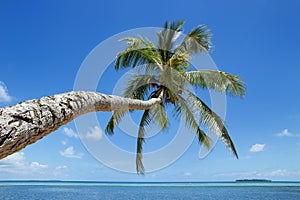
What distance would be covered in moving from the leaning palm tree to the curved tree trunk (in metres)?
4.92

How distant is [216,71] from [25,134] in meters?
6.94

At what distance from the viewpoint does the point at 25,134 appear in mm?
1994

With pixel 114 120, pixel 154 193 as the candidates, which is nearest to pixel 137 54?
A: pixel 114 120

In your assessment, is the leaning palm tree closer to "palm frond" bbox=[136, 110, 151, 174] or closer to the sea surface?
"palm frond" bbox=[136, 110, 151, 174]

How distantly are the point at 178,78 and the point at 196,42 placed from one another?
4.09 ft

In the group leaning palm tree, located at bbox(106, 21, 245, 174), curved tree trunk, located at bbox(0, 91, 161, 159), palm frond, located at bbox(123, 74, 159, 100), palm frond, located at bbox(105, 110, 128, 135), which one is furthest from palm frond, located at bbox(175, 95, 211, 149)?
curved tree trunk, located at bbox(0, 91, 161, 159)

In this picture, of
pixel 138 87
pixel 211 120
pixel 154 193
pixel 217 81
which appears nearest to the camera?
pixel 211 120

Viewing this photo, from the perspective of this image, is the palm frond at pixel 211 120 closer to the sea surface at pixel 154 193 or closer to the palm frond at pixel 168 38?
the palm frond at pixel 168 38

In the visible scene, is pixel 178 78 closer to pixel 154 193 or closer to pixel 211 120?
pixel 211 120

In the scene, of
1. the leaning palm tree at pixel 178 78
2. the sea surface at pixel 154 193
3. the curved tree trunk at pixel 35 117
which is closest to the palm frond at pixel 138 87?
the leaning palm tree at pixel 178 78

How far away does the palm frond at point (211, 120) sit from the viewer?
301 inches

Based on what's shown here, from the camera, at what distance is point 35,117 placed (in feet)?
6.93

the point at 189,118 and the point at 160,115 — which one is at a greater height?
the point at 160,115

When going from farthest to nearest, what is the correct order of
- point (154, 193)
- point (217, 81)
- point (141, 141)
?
point (154, 193)
point (141, 141)
point (217, 81)
